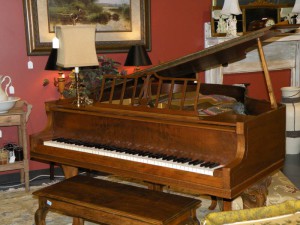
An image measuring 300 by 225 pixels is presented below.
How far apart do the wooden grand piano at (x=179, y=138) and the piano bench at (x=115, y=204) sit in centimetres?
11

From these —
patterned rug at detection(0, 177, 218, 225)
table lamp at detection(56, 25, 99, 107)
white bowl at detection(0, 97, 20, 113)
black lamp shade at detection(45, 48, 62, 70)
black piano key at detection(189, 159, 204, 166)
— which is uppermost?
table lamp at detection(56, 25, 99, 107)

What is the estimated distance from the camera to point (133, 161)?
3062 mm

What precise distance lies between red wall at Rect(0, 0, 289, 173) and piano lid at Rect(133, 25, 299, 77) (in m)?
1.92

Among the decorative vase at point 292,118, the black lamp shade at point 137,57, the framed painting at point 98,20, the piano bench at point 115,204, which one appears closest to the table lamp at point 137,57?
the black lamp shade at point 137,57

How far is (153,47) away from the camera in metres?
5.76

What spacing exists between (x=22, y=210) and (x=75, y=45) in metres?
1.73

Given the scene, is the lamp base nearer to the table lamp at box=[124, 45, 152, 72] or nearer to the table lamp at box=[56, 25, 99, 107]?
the table lamp at box=[124, 45, 152, 72]

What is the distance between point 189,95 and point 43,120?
6.08ft

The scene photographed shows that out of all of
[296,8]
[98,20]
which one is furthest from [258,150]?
[296,8]

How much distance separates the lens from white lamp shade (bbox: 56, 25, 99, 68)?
11.0 ft

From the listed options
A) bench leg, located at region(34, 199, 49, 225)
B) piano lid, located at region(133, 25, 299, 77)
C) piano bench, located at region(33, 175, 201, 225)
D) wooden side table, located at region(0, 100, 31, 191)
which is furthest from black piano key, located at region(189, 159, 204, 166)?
wooden side table, located at region(0, 100, 31, 191)

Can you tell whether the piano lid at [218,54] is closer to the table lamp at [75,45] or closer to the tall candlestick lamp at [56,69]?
the table lamp at [75,45]

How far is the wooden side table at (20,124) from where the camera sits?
4621 mm

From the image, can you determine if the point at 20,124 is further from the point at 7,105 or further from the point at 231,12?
the point at 231,12
